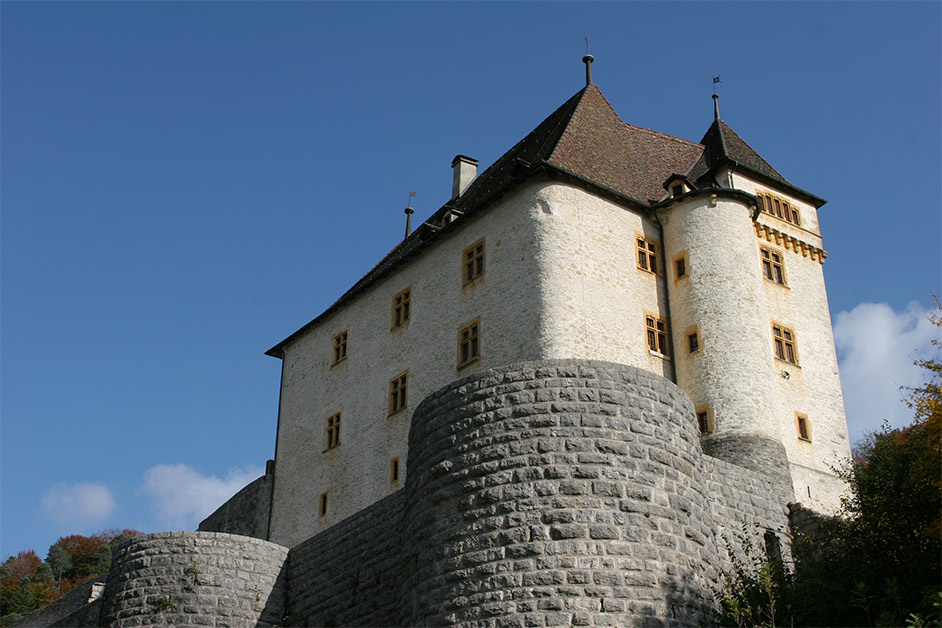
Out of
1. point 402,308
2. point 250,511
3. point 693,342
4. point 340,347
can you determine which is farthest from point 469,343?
point 250,511

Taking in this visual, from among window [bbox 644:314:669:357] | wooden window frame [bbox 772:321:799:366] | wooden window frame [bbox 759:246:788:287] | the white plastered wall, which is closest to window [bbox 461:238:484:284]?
the white plastered wall

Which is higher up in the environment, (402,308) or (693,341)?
(402,308)

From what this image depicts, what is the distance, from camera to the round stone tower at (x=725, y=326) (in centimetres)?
2434

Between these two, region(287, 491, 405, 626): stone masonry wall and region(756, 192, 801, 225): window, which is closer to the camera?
region(287, 491, 405, 626): stone masonry wall

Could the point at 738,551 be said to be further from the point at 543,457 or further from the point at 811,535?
the point at 543,457

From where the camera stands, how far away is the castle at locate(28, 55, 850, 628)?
14.3 meters

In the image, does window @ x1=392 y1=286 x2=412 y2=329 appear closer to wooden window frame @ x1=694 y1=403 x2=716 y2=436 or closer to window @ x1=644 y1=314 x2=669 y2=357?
window @ x1=644 y1=314 x2=669 y2=357

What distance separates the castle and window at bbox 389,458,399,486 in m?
0.10

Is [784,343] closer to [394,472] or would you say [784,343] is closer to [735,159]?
[735,159]

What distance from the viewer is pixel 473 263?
28016 millimetres

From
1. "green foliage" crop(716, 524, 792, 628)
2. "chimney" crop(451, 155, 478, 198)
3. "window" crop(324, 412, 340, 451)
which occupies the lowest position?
"green foliage" crop(716, 524, 792, 628)

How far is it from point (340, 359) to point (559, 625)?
1937 cm

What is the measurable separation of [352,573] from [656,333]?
34.9 ft

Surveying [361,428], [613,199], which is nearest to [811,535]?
[613,199]
